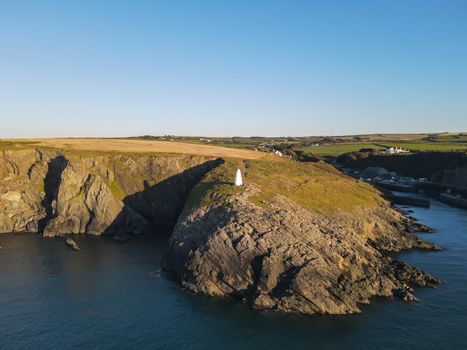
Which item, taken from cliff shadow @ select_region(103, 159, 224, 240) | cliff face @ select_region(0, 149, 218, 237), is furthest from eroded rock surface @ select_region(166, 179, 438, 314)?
cliff face @ select_region(0, 149, 218, 237)

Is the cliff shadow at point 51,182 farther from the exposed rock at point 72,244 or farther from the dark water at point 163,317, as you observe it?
the dark water at point 163,317

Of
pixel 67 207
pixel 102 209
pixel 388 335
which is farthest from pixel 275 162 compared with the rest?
pixel 388 335

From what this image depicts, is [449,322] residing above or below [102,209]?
below

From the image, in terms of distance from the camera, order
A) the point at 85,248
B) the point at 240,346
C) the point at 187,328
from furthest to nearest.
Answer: the point at 85,248, the point at 187,328, the point at 240,346

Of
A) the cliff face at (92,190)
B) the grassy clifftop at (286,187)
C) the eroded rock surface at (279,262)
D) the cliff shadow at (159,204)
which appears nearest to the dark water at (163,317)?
the eroded rock surface at (279,262)

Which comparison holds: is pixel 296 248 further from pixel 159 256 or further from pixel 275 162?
pixel 275 162

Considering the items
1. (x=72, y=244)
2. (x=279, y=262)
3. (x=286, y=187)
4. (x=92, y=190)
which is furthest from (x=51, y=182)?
(x=279, y=262)
